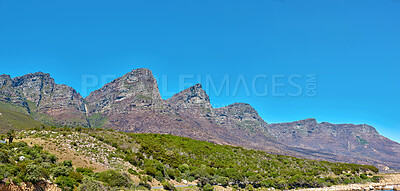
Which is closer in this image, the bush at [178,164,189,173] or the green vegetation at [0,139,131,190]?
the green vegetation at [0,139,131,190]

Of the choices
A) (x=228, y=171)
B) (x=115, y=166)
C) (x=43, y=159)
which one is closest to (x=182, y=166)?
(x=228, y=171)

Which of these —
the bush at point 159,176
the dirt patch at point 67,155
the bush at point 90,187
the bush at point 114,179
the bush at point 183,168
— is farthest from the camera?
the bush at point 183,168

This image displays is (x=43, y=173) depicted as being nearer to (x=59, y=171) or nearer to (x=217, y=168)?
(x=59, y=171)

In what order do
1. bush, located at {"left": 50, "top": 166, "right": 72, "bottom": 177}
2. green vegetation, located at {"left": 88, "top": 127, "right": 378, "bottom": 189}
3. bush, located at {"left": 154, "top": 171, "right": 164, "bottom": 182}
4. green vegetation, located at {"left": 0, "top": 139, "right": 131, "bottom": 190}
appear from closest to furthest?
green vegetation, located at {"left": 0, "top": 139, "right": 131, "bottom": 190}
bush, located at {"left": 50, "top": 166, "right": 72, "bottom": 177}
bush, located at {"left": 154, "top": 171, "right": 164, "bottom": 182}
green vegetation, located at {"left": 88, "top": 127, "right": 378, "bottom": 189}

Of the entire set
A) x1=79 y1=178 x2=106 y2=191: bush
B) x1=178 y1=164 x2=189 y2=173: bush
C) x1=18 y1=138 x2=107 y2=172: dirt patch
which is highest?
x1=18 y1=138 x2=107 y2=172: dirt patch

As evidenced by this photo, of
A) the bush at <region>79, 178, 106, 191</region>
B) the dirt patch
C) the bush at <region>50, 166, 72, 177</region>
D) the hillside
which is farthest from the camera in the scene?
the dirt patch

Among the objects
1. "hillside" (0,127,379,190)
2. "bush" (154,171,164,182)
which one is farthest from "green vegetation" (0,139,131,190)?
"bush" (154,171,164,182)

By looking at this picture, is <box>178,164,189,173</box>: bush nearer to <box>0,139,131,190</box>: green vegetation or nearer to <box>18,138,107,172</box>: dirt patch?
<box>18,138,107,172</box>: dirt patch

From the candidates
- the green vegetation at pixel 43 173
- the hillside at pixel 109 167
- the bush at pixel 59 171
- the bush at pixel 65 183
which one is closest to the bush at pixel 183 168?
the hillside at pixel 109 167

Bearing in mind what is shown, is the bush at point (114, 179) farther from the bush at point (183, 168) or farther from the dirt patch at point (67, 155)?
the bush at point (183, 168)

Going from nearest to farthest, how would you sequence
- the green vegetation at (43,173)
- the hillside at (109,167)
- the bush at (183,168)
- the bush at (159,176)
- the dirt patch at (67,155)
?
the green vegetation at (43,173) < the hillside at (109,167) < the dirt patch at (67,155) < the bush at (159,176) < the bush at (183,168)

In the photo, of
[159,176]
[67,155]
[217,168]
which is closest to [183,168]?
[159,176]

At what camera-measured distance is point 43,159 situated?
1447 inches

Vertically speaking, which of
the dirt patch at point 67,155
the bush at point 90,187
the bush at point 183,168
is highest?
the dirt patch at point 67,155
